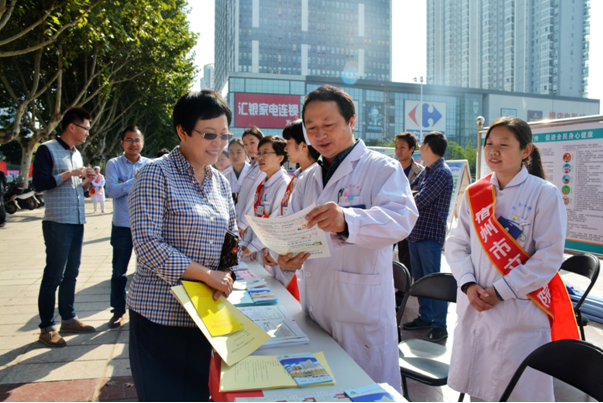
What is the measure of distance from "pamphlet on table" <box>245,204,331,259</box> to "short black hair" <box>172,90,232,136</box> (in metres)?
0.46

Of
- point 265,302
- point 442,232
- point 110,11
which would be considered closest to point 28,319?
point 265,302

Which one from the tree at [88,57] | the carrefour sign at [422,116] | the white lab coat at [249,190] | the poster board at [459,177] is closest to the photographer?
the white lab coat at [249,190]

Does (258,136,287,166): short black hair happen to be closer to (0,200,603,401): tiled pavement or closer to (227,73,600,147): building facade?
(0,200,603,401): tiled pavement

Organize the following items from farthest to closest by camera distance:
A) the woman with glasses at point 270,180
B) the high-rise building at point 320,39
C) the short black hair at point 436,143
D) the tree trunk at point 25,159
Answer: the high-rise building at point 320,39, the tree trunk at point 25,159, the short black hair at point 436,143, the woman with glasses at point 270,180

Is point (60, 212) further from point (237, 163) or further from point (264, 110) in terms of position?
point (264, 110)

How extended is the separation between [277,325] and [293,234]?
0.58 meters

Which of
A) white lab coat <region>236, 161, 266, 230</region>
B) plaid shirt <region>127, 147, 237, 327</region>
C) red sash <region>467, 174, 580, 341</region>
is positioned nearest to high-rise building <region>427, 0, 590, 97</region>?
white lab coat <region>236, 161, 266, 230</region>

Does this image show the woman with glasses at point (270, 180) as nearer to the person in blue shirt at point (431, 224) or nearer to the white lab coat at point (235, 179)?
the person in blue shirt at point (431, 224)

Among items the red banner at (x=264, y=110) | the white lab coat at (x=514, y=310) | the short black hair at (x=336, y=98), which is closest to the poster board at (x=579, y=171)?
the white lab coat at (x=514, y=310)

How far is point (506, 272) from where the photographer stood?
81.6 inches

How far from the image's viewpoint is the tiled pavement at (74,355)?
106 inches

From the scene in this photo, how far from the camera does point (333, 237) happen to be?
153 centimetres

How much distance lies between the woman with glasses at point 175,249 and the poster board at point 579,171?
340 cm

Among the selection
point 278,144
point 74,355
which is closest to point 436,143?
point 278,144
